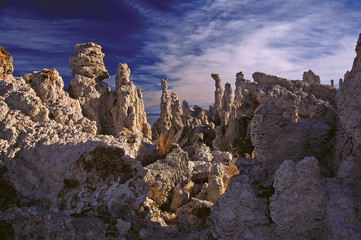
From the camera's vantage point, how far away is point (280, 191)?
1.98 m

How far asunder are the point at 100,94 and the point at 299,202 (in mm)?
6153

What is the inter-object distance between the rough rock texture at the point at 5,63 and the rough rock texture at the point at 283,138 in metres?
3.90

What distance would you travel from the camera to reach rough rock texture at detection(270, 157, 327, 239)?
6.17ft

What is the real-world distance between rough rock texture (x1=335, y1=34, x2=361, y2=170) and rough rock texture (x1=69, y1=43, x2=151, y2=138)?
5487 millimetres

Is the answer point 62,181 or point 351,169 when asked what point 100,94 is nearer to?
point 62,181

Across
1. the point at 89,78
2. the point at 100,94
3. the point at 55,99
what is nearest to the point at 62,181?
the point at 55,99

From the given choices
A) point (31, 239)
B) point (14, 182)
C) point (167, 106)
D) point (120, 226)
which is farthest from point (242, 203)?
point (167, 106)

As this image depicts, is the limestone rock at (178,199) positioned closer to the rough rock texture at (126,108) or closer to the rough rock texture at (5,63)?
the rough rock texture at (126,108)

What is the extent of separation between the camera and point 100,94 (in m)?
6.93

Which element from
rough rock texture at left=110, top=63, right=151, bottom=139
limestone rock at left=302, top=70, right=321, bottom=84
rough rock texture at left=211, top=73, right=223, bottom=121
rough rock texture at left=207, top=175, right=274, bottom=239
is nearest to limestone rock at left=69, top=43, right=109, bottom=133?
rough rock texture at left=110, top=63, right=151, bottom=139

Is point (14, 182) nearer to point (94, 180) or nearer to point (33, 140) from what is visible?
point (33, 140)

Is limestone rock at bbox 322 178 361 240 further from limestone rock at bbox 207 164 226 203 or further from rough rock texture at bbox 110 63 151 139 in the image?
rough rock texture at bbox 110 63 151 139

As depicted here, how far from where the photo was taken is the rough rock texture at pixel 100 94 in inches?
258

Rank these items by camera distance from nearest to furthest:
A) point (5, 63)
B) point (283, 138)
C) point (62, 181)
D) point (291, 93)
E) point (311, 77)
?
point (62, 181), point (283, 138), point (5, 63), point (291, 93), point (311, 77)
